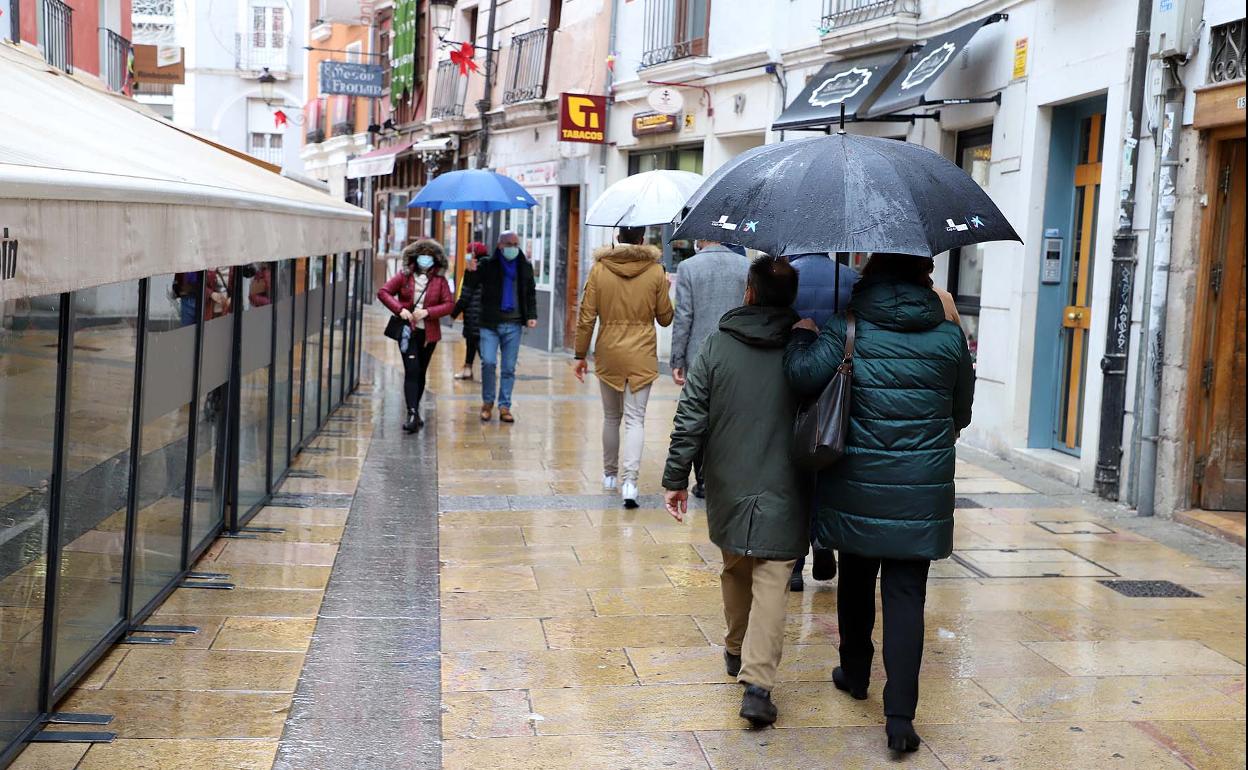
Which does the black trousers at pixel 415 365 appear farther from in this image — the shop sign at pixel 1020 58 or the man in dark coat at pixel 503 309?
the shop sign at pixel 1020 58

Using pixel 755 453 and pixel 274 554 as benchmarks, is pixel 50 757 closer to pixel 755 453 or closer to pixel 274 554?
pixel 755 453

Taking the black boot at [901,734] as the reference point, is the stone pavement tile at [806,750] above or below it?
below

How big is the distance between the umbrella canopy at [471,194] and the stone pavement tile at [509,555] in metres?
8.15

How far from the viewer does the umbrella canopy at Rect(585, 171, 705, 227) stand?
9406 millimetres

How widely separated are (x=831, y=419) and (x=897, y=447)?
234mm

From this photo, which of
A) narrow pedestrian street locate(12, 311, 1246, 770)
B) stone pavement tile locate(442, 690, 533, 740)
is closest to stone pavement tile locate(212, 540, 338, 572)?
narrow pedestrian street locate(12, 311, 1246, 770)

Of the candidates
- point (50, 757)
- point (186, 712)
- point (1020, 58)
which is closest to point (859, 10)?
point (1020, 58)

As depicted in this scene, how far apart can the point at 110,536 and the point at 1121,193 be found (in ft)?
22.4

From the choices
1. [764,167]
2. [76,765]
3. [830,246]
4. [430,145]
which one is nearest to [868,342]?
[830,246]

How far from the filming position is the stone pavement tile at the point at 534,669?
5.41 meters

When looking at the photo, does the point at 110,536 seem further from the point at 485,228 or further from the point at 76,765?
the point at 485,228

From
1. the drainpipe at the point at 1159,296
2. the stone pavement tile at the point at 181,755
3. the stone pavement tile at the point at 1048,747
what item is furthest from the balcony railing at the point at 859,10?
the stone pavement tile at the point at 181,755

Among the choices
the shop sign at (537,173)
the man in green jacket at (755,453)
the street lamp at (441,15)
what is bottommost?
the man in green jacket at (755,453)

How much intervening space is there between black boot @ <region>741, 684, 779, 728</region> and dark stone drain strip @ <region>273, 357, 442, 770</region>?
1037 millimetres
